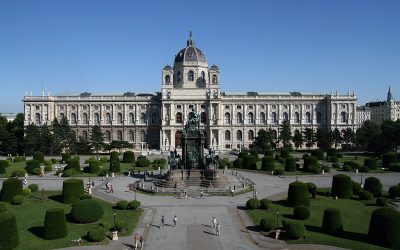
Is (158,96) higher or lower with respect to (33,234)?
higher

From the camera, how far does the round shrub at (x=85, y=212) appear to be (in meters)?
30.2

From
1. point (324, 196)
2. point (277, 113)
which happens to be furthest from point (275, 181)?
point (277, 113)

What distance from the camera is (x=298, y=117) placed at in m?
104

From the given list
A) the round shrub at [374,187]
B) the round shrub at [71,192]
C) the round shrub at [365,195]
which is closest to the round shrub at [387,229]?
the round shrub at [365,195]

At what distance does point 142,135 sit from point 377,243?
81284 mm

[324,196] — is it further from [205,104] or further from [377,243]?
[205,104]

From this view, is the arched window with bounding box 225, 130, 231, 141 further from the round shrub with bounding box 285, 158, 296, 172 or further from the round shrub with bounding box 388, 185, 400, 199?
the round shrub with bounding box 388, 185, 400, 199

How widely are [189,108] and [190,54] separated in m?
13.2

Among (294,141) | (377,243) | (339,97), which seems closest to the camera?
(377,243)

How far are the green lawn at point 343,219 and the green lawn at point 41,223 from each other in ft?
30.5

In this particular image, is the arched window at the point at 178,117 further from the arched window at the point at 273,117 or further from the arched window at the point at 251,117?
the arched window at the point at 273,117

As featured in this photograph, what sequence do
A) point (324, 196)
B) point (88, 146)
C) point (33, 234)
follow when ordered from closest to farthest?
point (33, 234)
point (324, 196)
point (88, 146)

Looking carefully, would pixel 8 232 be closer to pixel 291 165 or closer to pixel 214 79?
pixel 291 165

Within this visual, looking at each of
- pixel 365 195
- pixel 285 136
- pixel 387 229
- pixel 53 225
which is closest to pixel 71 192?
pixel 53 225
